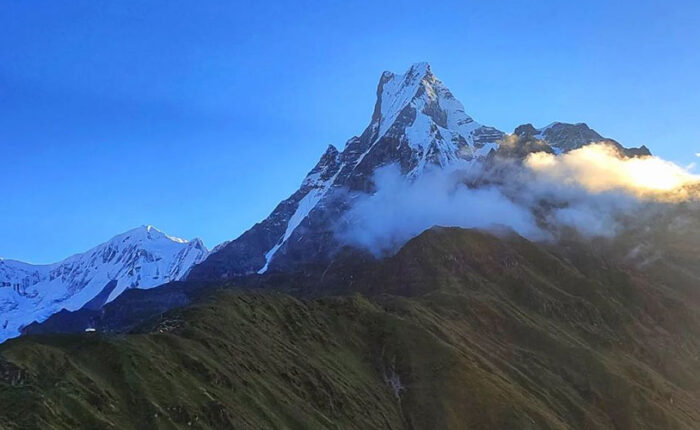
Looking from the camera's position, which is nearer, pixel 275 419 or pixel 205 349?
pixel 275 419

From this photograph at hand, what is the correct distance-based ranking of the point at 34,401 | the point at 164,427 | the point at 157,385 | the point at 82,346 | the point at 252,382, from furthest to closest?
the point at 252,382, the point at 82,346, the point at 157,385, the point at 164,427, the point at 34,401

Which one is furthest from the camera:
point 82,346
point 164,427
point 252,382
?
point 252,382

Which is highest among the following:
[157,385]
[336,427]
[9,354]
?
[336,427]

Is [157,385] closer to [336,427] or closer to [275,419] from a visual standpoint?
[275,419]

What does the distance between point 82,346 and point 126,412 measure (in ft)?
104

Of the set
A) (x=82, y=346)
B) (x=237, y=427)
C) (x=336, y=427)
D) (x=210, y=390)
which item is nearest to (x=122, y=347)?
(x=82, y=346)

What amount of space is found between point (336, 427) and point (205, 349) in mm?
43183

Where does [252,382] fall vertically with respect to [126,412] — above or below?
above

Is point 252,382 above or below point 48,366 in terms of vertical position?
above

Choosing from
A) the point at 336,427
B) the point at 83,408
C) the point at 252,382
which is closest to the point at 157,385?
the point at 83,408

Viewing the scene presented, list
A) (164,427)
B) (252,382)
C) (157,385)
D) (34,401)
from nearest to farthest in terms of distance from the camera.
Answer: (34,401) → (164,427) → (157,385) → (252,382)

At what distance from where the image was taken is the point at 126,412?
14525 cm

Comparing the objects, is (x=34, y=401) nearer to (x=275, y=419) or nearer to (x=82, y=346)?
(x=82, y=346)

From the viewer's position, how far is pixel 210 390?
563ft
